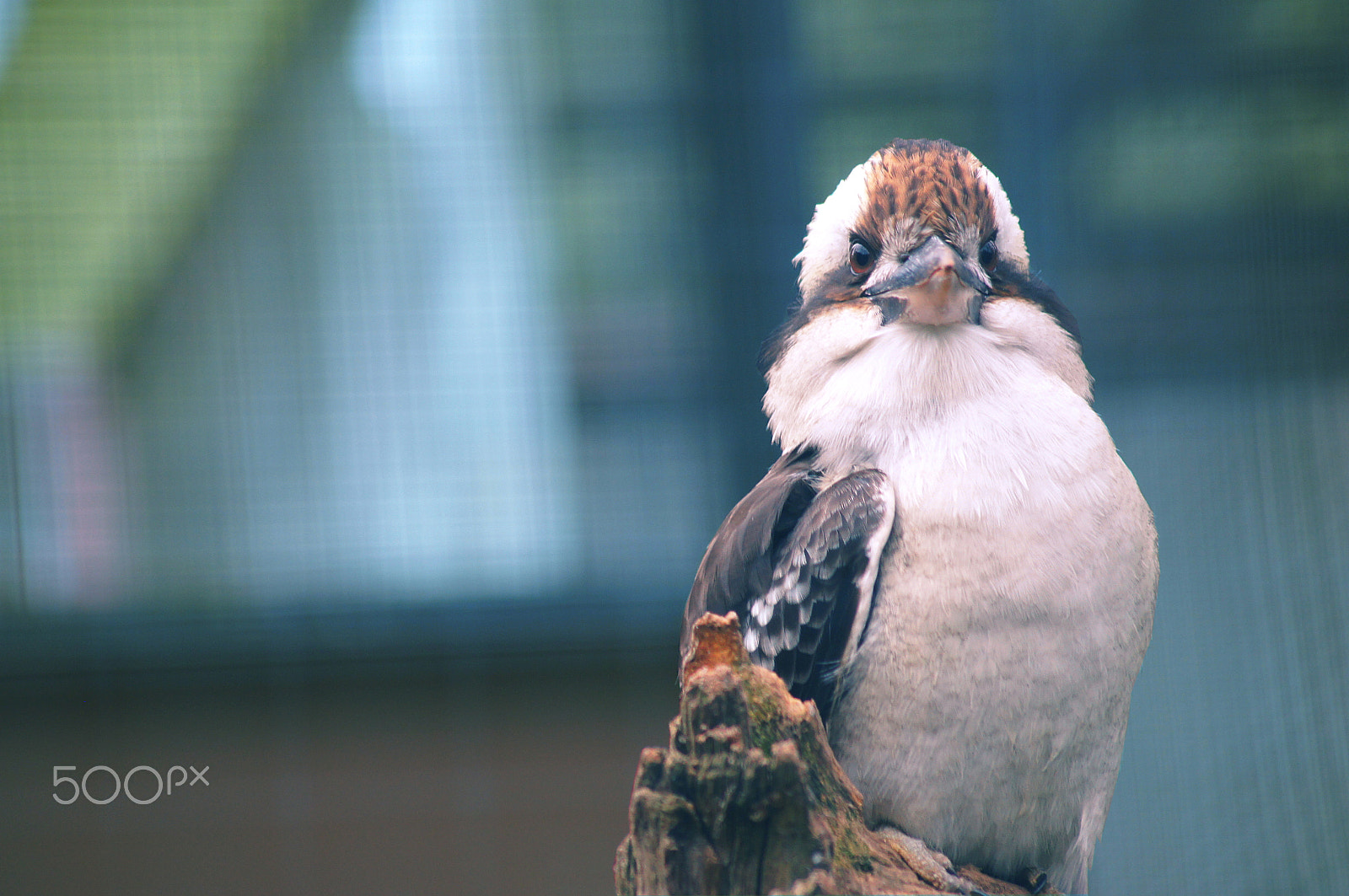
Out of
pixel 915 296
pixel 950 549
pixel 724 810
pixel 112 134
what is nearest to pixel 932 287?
pixel 915 296

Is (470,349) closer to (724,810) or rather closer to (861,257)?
(861,257)

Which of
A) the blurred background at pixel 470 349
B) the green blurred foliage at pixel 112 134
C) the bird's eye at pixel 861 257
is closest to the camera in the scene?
the bird's eye at pixel 861 257

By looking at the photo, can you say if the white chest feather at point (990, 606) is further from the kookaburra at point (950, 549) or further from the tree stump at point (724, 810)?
the tree stump at point (724, 810)

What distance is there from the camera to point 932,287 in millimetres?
788

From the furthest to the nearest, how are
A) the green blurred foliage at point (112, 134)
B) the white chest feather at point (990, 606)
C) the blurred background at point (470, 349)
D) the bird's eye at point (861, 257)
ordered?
the green blurred foliage at point (112, 134) → the blurred background at point (470, 349) → the bird's eye at point (861, 257) → the white chest feather at point (990, 606)

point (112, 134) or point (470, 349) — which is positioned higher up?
point (112, 134)

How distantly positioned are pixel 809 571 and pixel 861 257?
26 cm

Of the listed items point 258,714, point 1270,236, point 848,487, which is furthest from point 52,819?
point 1270,236

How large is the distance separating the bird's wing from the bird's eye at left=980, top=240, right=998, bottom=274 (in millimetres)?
209

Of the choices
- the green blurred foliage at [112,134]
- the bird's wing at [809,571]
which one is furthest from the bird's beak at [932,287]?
the green blurred foliage at [112,134]

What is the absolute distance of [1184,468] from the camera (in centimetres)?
180

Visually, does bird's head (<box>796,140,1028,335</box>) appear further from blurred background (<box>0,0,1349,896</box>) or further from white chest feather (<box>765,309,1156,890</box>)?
blurred background (<box>0,0,1349,896</box>)

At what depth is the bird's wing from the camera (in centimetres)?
75

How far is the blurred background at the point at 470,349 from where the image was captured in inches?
72.0
